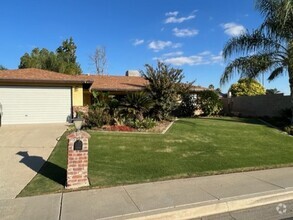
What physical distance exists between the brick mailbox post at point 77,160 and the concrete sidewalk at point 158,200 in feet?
1.20

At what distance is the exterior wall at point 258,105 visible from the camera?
18.1m

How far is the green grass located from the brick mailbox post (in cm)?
33

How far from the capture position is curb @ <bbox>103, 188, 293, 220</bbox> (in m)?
4.82

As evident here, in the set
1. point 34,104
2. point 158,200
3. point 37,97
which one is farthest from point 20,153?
point 37,97

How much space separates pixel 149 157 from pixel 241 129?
22.2ft

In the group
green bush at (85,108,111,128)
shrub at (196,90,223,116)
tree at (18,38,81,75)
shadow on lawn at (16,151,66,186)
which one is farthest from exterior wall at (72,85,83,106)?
tree at (18,38,81,75)

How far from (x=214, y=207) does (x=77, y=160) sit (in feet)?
9.85

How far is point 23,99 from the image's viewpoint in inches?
651

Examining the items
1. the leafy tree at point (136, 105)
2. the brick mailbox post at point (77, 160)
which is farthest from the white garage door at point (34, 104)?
the brick mailbox post at point (77, 160)

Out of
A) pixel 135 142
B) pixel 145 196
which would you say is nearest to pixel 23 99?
pixel 135 142

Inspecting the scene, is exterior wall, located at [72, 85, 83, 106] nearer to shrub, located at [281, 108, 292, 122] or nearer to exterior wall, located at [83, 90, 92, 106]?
exterior wall, located at [83, 90, 92, 106]

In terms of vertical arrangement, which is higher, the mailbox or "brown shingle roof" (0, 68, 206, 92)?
"brown shingle roof" (0, 68, 206, 92)

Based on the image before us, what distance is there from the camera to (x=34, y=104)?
54.7 ft

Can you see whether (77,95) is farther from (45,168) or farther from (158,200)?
(158,200)
